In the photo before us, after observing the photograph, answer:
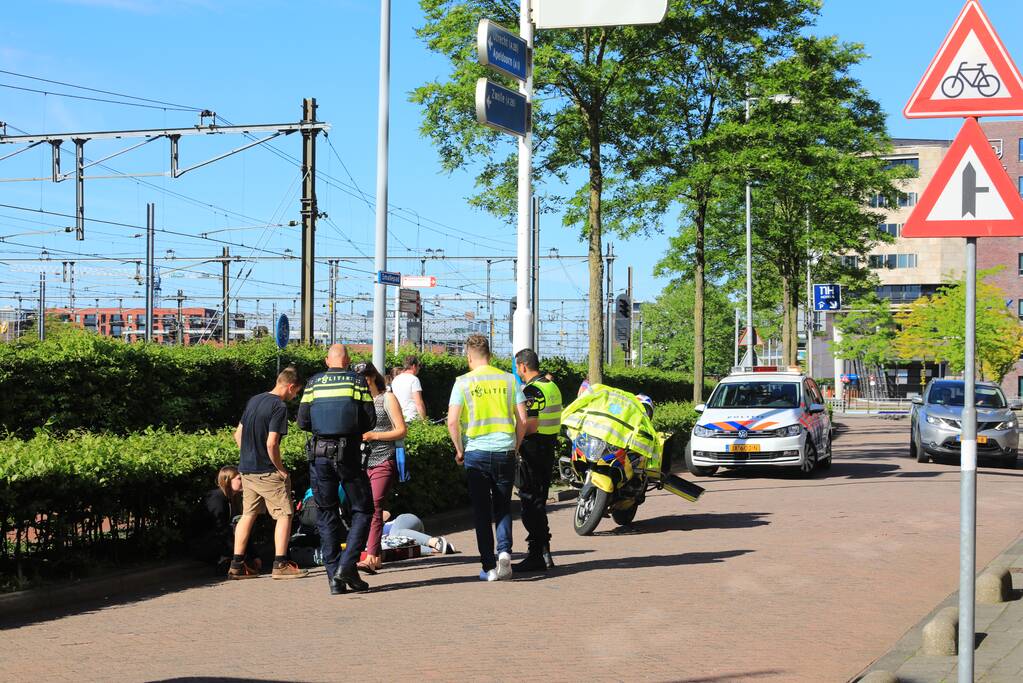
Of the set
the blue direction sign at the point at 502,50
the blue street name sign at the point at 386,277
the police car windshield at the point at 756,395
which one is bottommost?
the police car windshield at the point at 756,395

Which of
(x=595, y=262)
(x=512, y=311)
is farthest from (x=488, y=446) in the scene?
(x=512, y=311)

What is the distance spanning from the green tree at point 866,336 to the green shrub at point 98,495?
176ft

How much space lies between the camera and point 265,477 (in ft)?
30.8

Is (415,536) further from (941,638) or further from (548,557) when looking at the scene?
(941,638)

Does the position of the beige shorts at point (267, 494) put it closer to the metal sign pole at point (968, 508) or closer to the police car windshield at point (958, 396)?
the metal sign pole at point (968, 508)

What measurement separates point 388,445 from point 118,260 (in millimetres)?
52348

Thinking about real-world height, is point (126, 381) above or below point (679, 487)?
above

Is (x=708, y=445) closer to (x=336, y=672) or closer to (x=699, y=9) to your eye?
(x=699, y=9)

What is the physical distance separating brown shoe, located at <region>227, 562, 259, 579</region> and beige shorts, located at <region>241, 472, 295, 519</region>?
1.42ft

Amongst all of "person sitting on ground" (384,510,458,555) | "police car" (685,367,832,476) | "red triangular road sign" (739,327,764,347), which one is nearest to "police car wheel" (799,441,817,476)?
"police car" (685,367,832,476)

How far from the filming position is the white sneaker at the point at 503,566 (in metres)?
9.20

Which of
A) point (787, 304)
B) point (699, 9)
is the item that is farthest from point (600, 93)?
point (787, 304)

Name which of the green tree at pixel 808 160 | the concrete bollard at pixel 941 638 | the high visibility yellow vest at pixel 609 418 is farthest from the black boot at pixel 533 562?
the green tree at pixel 808 160

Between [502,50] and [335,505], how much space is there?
21.4 feet
